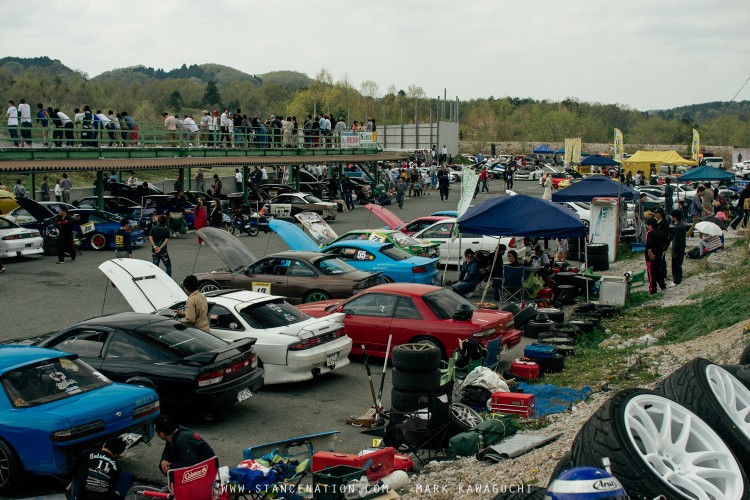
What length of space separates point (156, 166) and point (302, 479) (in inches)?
997

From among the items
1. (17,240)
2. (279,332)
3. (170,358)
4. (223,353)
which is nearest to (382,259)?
(279,332)

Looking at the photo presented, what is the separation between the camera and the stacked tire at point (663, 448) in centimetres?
536

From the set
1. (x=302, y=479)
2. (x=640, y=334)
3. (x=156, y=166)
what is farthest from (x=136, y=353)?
(x=156, y=166)

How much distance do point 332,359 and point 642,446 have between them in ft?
21.4

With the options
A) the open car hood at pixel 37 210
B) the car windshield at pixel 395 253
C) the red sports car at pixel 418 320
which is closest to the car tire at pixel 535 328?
the red sports car at pixel 418 320

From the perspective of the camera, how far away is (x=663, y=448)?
582 centimetres

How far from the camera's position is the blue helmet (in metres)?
3.89

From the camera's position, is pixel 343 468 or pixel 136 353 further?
pixel 136 353

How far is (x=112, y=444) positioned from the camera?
6.68m

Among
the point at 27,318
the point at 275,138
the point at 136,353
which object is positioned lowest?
the point at 27,318

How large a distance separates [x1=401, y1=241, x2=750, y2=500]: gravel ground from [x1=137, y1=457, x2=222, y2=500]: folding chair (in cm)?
174

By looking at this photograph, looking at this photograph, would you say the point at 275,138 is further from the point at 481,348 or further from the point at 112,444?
the point at 112,444

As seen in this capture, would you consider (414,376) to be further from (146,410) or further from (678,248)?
(678,248)

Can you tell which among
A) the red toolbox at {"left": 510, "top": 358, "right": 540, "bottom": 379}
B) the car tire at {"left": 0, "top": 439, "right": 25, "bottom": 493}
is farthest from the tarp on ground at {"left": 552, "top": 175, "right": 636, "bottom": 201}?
the car tire at {"left": 0, "top": 439, "right": 25, "bottom": 493}
